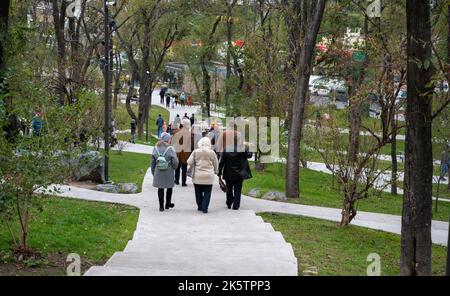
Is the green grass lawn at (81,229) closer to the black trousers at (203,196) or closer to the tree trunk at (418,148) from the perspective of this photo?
the black trousers at (203,196)

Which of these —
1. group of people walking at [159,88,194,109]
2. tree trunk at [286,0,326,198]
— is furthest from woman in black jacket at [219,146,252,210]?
group of people walking at [159,88,194,109]

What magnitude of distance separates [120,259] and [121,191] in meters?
8.20

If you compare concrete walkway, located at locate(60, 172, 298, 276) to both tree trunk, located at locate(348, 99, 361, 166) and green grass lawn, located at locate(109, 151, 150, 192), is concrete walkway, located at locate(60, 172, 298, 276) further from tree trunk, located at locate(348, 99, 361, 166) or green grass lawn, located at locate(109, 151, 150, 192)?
green grass lawn, located at locate(109, 151, 150, 192)

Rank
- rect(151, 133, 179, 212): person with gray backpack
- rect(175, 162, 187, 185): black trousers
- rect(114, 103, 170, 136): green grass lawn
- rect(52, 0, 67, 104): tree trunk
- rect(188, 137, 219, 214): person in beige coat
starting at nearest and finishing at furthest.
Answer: rect(188, 137, 219, 214): person in beige coat, rect(151, 133, 179, 212): person with gray backpack, rect(175, 162, 187, 185): black trousers, rect(52, 0, 67, 104): tree trunk, rect(114, 103, 170, 136): green grass lawn

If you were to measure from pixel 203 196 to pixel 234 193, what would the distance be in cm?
85

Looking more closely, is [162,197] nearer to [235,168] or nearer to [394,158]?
[235,168]

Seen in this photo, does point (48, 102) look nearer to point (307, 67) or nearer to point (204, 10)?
point (307, 67)

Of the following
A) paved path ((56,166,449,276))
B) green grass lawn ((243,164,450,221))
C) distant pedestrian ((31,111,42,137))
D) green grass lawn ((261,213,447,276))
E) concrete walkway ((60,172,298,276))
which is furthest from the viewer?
green grass lawn ((243,164,450,221))

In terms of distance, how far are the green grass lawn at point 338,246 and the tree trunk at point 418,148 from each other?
0.82m

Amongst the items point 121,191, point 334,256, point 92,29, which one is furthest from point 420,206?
point 92,29

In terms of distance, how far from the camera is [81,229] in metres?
10.5

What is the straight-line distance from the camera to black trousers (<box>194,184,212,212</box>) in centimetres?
1310

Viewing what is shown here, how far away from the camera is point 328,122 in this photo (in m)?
14.1

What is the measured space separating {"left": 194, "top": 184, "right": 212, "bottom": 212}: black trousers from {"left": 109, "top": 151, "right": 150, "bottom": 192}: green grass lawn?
4.16m
